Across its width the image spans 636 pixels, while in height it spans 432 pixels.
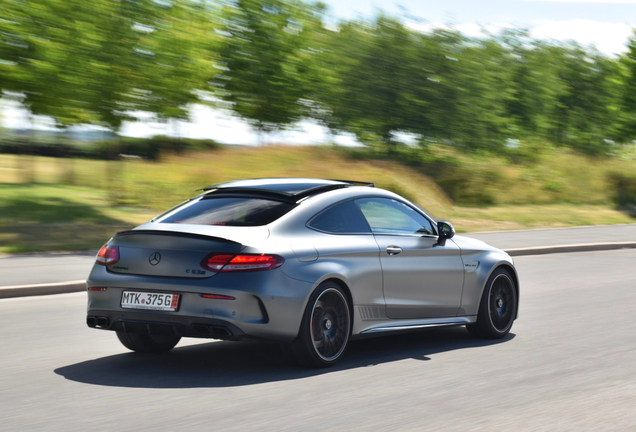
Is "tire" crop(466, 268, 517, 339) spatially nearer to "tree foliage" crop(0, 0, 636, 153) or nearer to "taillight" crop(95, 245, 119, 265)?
"taillight" crop(95, 245, 119, 265)

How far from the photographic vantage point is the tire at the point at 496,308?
817 centimetres

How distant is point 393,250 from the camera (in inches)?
283

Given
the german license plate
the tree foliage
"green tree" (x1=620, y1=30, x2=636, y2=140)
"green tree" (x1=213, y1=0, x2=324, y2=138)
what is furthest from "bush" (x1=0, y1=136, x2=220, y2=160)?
the german license plate

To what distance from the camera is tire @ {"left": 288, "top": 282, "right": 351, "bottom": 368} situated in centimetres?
632

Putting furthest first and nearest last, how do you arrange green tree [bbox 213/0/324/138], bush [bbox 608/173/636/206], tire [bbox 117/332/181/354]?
1. bush [bbox 608/173/636/206]
2. green tree [bbox 213/0/324/138]
3. tire [bbox 117/332/181/354]

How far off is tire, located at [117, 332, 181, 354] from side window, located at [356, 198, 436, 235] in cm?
191

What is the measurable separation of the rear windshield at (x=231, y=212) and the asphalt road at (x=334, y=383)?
113 cm

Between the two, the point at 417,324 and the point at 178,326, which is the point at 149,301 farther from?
the point at 417,324

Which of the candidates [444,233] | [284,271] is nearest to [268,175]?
[444,233]

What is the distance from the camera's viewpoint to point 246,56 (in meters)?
33.3

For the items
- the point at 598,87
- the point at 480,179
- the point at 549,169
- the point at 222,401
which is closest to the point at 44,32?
the point at 222,401

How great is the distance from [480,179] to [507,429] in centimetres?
3331

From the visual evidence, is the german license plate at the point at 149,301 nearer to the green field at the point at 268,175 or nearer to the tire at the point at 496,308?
the tire at the point at 496,308

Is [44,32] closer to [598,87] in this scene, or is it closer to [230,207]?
[230,207]
